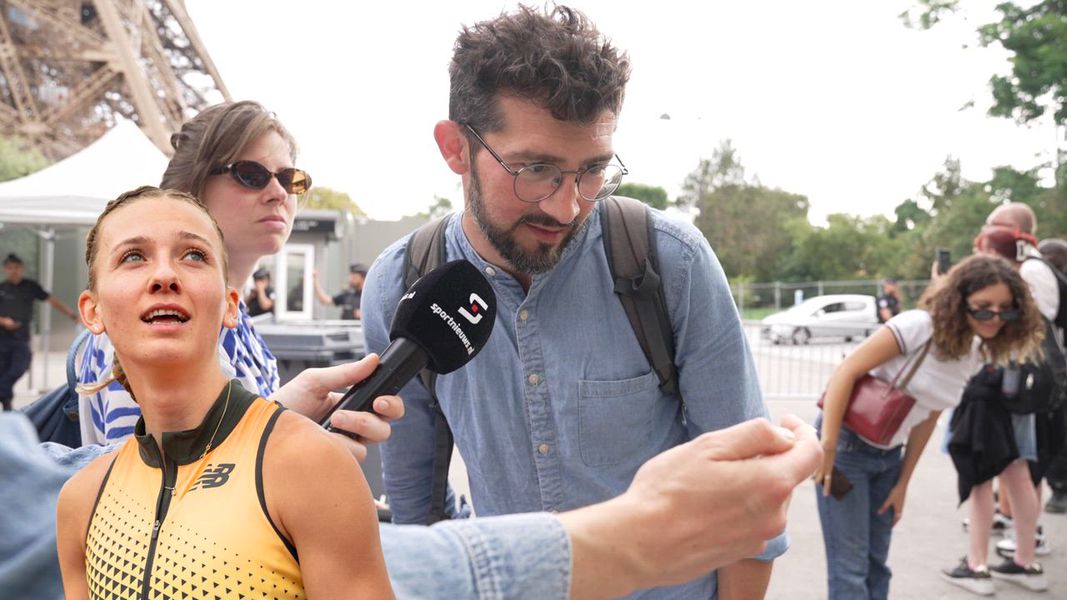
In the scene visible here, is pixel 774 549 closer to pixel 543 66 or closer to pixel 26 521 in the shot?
pixel 543 66

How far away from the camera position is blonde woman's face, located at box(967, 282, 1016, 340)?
3.76 meters

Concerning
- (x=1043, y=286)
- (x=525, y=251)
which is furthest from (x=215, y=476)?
(x=1043, y=286)

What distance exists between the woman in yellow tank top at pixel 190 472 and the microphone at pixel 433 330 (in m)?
0.24

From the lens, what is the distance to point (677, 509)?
3.46 ft

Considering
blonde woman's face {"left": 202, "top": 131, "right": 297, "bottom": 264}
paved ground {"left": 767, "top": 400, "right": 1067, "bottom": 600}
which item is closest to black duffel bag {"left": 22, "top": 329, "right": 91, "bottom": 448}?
blonde woman's face {"left": 202, "top": 131, "right": 297, "bottom": 264}

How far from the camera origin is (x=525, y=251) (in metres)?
1.81

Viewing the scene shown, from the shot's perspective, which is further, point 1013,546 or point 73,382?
point 1013,546

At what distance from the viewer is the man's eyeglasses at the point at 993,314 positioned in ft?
12.3

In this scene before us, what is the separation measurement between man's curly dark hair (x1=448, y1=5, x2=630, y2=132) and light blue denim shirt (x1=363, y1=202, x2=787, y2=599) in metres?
0.30

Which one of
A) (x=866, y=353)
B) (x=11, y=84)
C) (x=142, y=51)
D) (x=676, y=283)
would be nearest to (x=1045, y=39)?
(x=866, y=353)

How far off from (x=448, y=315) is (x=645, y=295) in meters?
0.53

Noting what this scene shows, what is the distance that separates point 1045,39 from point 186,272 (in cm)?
2170

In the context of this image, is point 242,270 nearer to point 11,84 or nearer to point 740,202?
point 11,84

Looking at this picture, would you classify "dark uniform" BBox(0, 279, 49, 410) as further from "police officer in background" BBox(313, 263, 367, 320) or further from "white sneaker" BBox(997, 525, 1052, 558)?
"white sneaker" BBox(997, 525, 1052, 558)
